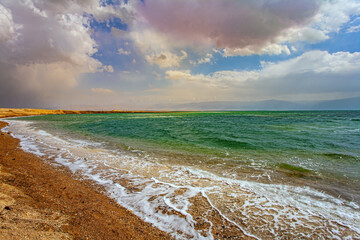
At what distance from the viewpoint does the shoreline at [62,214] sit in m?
3.21

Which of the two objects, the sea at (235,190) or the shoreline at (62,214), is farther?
the sea at (235,190)

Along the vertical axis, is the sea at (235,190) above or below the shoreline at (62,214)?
below

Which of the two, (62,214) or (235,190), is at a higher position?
(62,214)

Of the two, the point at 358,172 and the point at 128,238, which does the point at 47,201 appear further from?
the point at 358,172

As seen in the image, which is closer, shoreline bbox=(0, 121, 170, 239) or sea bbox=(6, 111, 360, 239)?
shoreline bbox=(0, 121, 170, 239)

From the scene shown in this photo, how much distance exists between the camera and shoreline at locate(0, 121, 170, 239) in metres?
3.21

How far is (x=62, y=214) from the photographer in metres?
3.97

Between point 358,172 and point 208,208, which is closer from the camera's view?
point 208,208

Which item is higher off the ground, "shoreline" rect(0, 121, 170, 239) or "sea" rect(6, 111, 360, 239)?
"shoreline" rect(0, 121, 170, 239)

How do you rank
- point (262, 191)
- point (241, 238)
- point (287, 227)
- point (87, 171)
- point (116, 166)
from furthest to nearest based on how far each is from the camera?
point (116, 166)
point (87, 171)
point (262, 191)
point (287, 227)
point (241, 238)

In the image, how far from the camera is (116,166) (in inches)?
336

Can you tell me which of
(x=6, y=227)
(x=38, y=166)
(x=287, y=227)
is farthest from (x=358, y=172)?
(x=38, y=166)

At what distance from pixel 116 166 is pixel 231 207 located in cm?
619

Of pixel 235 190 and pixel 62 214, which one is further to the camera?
pixel 235 190
